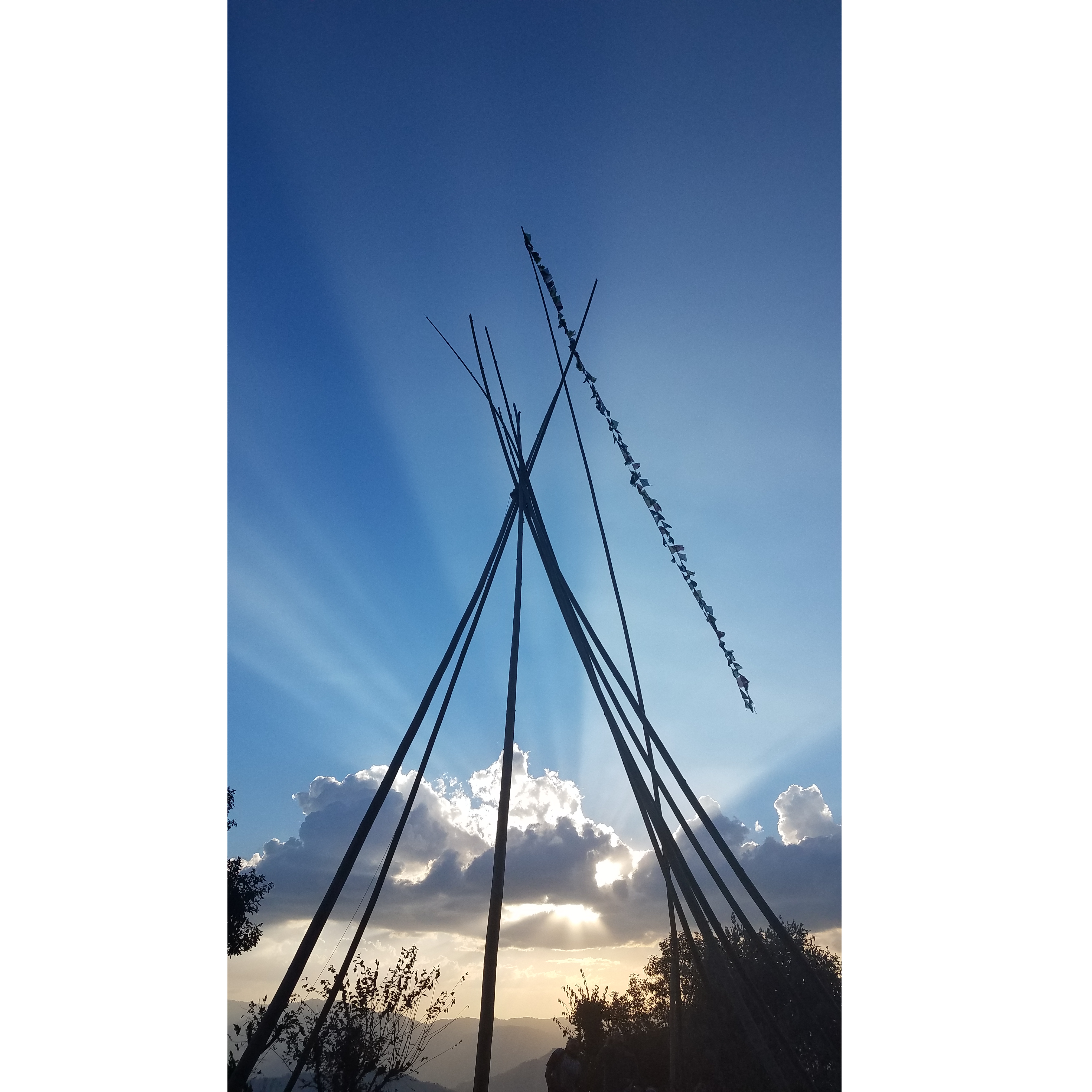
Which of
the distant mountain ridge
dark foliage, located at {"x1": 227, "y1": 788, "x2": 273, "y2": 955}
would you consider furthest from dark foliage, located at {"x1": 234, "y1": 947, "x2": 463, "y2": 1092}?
dark foliage, located at {"x1": 227, "y1": 788, "x2": 273, "y2": 955}

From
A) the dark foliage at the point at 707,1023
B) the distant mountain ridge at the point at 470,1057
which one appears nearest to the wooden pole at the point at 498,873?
the distant mountain ridge at the point at 470,1057

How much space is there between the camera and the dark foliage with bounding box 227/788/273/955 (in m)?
1.94

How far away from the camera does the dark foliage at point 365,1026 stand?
6.21 ft

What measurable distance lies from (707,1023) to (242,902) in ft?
3.97

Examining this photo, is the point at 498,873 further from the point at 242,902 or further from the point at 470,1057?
the point at 242,902

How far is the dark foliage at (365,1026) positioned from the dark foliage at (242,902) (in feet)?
0.47

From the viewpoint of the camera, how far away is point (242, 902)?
1.98 metres

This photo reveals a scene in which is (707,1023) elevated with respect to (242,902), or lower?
lower

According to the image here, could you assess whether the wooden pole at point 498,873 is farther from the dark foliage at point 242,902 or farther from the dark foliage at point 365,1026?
the dark foliage at point 242,902

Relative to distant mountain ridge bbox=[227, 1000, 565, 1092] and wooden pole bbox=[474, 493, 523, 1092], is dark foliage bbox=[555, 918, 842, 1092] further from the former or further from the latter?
wooden pole bbox=[474, 493, 523, 1092]

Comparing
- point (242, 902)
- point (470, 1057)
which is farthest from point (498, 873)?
point (242, 902)
